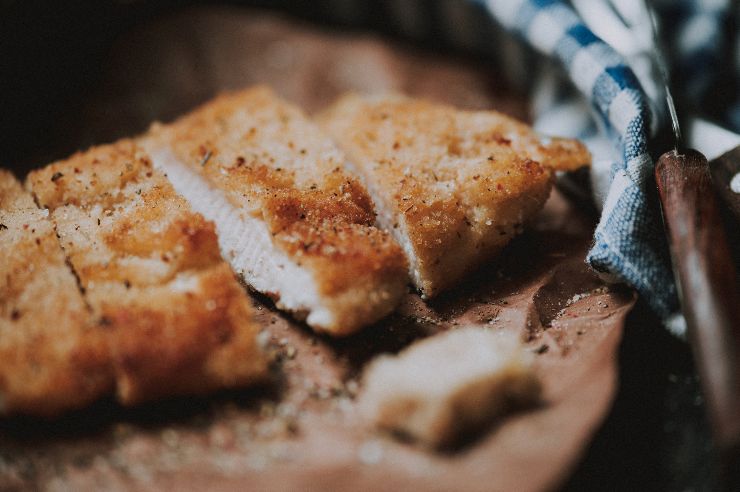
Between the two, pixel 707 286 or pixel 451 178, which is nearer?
pixel 707 286

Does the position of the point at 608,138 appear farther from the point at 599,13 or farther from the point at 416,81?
the point at 416,81

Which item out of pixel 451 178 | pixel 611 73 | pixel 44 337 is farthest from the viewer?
pixel 611 73

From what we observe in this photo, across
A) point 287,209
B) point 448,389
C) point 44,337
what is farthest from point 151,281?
point 448,389

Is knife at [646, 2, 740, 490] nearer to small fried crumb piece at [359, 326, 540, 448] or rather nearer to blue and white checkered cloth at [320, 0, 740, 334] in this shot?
blue and white checkered cloth at [320, 0, 740, 334]

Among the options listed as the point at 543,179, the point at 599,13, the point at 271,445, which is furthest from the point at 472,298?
the point at 599,13

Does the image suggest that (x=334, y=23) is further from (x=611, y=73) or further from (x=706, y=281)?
(x=706, y=281)

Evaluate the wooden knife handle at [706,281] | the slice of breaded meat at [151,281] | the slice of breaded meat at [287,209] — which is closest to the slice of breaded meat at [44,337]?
the slice of breaded meat at [151,281]
